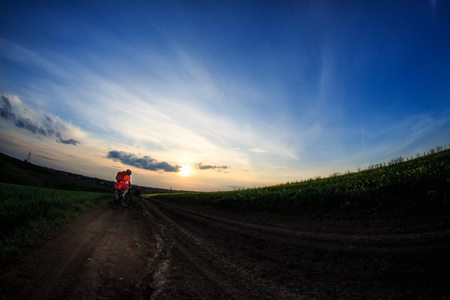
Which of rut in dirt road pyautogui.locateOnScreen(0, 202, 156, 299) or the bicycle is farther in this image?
the bicycle

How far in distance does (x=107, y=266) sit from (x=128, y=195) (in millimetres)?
13302

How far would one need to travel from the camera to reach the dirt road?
9.11 feet

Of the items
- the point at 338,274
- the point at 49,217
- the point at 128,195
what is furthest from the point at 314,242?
the point at 128,195

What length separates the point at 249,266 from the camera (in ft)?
14.3

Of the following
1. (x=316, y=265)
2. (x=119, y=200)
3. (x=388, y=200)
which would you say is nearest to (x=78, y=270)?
(x=316, y=265)

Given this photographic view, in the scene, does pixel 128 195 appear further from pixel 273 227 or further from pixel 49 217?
pixel 273 227

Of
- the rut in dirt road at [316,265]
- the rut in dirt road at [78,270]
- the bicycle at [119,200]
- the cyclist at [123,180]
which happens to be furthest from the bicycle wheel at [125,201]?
the rut in dirt road at [316,265]

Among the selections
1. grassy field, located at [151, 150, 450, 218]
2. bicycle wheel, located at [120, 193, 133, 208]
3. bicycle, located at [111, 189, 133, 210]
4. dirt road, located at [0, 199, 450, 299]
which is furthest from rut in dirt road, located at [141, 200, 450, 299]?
bicycle wheel, located at [120, 193, 133, 208]

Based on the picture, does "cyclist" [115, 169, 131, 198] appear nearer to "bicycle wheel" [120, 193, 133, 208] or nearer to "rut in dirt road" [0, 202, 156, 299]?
"bicycle wheel" [120, 193, 133, 208]

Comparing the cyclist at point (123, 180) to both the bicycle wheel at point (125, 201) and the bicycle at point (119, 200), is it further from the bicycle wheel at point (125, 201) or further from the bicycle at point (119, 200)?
the bicycle wheel at point (125, 201)

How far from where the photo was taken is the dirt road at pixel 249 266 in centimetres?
278

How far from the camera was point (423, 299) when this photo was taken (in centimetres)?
256

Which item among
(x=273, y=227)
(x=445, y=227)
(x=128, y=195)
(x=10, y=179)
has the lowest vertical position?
(x=10, y=179)

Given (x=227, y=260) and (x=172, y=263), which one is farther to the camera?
(x=227, y=260)
